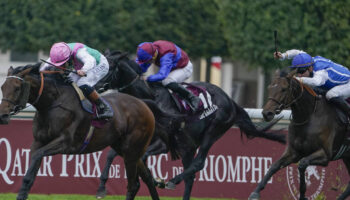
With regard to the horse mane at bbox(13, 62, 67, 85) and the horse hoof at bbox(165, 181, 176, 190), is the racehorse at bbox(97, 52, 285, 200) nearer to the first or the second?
the horse hoof at bbox(165, 181, 176, 190)

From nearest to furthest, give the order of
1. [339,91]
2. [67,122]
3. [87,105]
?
[67,122] < [87,105] < [339,91]

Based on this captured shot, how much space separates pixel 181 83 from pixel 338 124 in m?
1.94

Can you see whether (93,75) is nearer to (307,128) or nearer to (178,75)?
(178,75)

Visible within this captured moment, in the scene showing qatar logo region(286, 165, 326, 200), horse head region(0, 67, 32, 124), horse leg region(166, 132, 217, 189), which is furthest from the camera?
qatar logo region(286, 165, 326, 200)

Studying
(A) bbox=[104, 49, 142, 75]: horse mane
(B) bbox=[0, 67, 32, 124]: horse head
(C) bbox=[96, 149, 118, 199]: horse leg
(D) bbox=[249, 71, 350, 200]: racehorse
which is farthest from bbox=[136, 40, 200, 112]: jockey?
(B) bbox=[0, 67, 32, 124]: horse head

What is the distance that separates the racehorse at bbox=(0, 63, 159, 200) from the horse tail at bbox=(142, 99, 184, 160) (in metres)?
0.33

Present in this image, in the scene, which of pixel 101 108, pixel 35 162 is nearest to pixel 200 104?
pixel 101 108

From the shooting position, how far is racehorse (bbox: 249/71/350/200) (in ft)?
29.4

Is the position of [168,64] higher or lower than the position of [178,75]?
higher

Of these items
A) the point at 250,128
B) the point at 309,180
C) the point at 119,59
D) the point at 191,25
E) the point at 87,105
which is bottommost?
the point at 191,25

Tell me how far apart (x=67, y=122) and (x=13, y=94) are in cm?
66

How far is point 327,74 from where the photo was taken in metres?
9.30

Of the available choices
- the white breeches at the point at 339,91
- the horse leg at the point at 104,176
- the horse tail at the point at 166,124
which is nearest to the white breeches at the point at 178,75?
the horse tail at the point at 166,124

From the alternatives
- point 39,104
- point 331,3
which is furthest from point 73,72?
point 331,3
